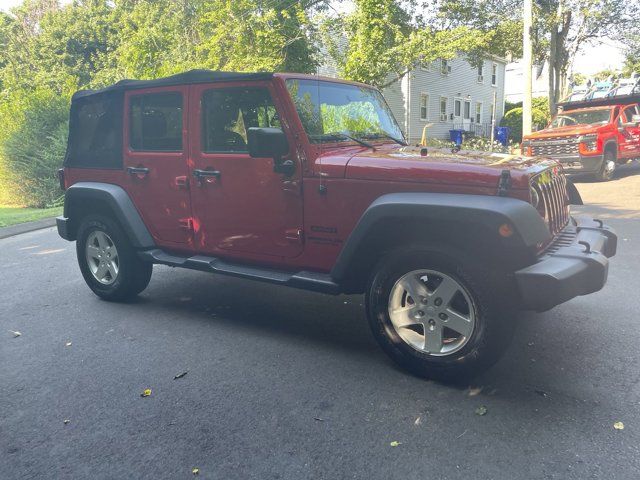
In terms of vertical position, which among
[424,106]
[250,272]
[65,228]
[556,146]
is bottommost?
[250,272]

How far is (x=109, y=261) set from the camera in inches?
209

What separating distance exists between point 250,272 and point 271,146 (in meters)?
1.04

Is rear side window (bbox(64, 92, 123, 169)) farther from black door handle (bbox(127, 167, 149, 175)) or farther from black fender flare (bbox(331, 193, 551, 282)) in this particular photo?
black fender flare (bbox(331, 193, 551, 282))

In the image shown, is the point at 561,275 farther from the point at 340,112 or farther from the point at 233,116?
the point at 233,116

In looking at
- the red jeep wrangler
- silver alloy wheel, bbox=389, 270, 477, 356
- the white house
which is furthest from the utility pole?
silver alloy wheel, bbox=389, 270, 477, 356

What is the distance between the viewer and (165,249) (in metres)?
4.89

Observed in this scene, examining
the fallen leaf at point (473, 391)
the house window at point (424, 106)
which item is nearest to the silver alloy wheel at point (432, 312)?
Answer: the fallen leaf at point (473, 391)

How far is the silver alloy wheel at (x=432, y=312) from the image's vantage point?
333 cm

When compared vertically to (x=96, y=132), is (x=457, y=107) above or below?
above

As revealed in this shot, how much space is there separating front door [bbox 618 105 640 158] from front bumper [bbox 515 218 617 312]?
1318cm

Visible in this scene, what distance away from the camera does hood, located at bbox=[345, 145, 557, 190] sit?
322cm

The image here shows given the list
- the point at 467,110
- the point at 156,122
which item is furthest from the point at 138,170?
the point at 467,110

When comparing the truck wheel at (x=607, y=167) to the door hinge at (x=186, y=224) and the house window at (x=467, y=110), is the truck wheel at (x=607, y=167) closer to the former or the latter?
the door hinge at (x=186, y=224)

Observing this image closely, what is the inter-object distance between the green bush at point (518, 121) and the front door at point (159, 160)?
104 feet
